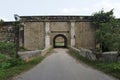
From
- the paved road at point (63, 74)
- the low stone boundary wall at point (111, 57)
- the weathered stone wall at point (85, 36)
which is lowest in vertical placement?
the paved road at point (63, 74)

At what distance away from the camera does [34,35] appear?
170ft

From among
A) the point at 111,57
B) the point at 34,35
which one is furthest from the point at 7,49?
the point at 111,57

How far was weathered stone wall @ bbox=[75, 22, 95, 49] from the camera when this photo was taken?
51.7 metres

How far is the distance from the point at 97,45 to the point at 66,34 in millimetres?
5342

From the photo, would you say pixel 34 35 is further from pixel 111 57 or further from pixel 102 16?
pixel 111 57

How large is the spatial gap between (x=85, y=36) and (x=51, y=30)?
5.50 m

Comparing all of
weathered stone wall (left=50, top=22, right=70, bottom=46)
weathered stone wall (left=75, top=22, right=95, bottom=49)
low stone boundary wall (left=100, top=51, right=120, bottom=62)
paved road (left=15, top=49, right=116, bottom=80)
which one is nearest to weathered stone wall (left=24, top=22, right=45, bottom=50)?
weathered stone wall (left=50, top=22, right=70, bottom=46)

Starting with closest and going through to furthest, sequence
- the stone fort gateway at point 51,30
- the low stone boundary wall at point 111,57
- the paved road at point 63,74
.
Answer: the paved road at point 63,74 < the low stone boundary wall at point 111,57 < the stone fort gateway at point 51,30

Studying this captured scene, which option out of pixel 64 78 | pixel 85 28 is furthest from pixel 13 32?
pixel 64 78

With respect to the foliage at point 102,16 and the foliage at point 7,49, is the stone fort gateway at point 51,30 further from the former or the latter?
the foliage at point 7,49

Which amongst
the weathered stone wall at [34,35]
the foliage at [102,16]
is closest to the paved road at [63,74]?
the foliage at [102,16]

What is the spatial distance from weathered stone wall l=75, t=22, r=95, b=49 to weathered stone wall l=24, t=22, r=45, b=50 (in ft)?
17.9

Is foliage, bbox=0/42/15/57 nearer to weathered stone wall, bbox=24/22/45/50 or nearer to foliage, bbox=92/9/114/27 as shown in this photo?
weathered stone wall, bbox=24/22/45/50

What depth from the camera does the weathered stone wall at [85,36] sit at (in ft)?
169
